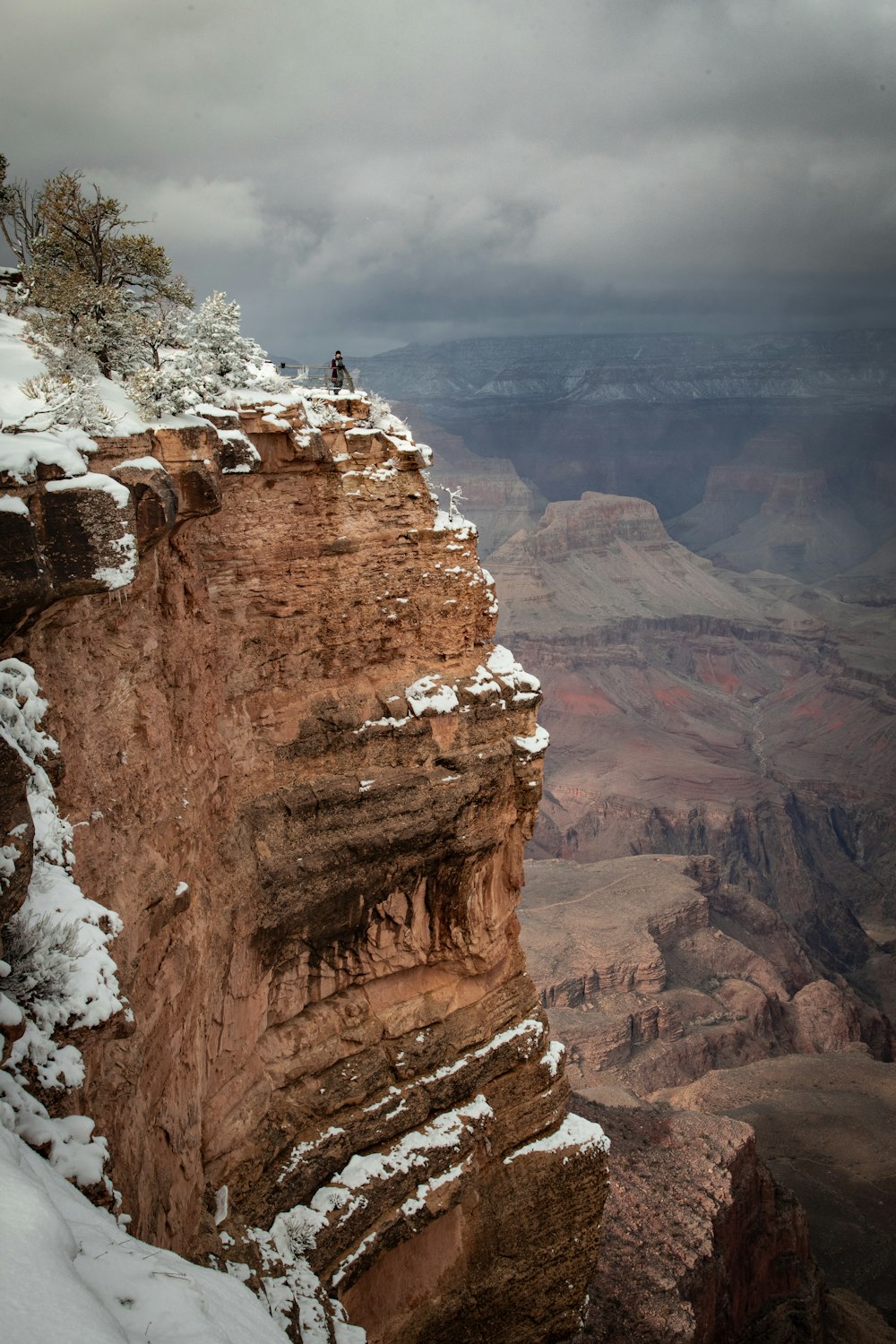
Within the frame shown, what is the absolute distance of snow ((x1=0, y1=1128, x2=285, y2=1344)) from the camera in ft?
14.7

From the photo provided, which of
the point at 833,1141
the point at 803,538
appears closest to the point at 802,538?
the point at 803,538

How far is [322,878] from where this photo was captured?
14.9 metres

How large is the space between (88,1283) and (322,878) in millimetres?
9615

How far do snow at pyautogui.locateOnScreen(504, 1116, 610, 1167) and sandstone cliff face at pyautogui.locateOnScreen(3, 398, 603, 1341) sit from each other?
0.05 m

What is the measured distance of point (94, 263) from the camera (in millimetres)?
13547

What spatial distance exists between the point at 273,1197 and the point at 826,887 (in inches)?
3036

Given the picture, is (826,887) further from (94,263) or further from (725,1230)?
(94,263)

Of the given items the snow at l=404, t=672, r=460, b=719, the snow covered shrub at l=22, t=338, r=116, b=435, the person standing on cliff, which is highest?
the person standing on cliff

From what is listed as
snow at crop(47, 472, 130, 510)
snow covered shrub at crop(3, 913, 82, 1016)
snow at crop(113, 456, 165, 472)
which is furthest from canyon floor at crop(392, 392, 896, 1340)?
snow at crop(47, 472, 130, 510)

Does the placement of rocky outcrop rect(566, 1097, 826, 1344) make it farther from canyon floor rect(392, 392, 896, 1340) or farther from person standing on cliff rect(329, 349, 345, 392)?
person standing on cliff rect(329, 349, 345, 392)

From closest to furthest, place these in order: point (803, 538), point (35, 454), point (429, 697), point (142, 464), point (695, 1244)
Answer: point (35, 454)
point (142, 464)
point (429, 697)
point (695, 1244)
point (803, 538)

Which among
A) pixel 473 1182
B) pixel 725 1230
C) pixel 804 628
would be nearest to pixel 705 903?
pixel 725 1230

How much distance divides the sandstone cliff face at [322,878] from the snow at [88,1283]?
3044 millimetres

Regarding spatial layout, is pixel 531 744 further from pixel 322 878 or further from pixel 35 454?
pixel 35 454
